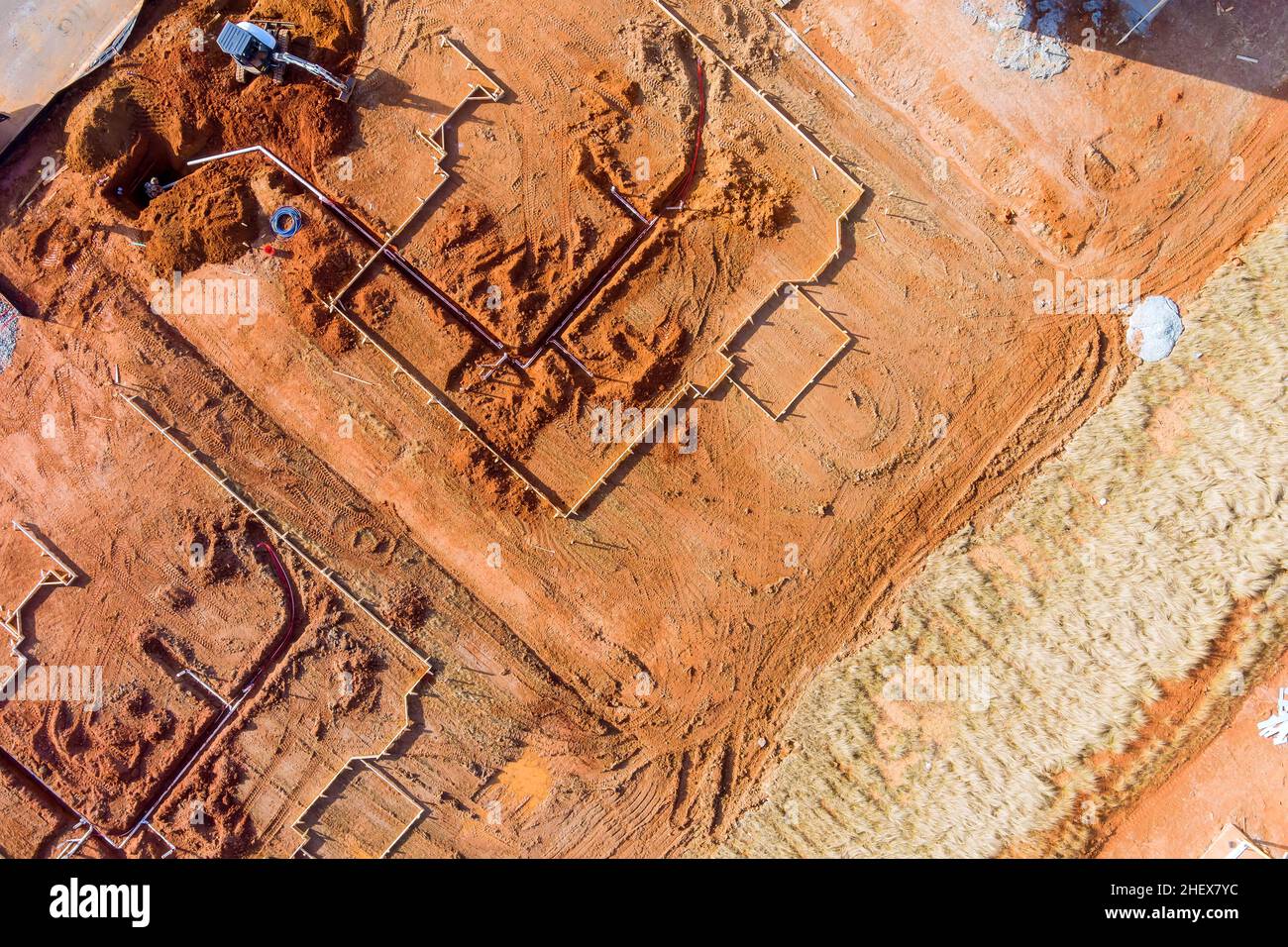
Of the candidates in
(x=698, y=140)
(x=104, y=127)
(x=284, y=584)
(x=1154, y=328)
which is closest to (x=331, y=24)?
(x=104, y=127)

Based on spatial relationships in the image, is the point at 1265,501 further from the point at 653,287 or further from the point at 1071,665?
the point at 653,287

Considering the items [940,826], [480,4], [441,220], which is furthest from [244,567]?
[940,826]

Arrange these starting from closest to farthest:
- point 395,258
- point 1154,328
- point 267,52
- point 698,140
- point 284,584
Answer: point 1154,328
point 267,52
point 698,140
point 395,258
point 284,584

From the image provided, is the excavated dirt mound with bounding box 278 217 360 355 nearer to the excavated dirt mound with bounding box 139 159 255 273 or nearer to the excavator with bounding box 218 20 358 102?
the excavated dirt mound with bounding box 139 159 255 273

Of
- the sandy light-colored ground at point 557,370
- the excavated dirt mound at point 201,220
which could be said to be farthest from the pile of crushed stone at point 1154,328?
the excavated dirt mound at point 201,220

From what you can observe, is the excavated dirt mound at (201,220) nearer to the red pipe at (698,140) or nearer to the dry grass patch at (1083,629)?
the red pipe at (698,140)

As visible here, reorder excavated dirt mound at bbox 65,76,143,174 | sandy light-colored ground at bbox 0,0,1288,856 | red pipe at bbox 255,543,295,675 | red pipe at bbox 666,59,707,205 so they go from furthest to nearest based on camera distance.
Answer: red pipe at bbox 255,543,295,675, excavated dirt mound at bbox 65,76,143,174, red pipe at bbox 666,59,707,205, sandy light-colored ground at bbox 0,0,1288,856

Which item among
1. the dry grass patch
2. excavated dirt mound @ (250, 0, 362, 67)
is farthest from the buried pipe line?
the dry grass patch

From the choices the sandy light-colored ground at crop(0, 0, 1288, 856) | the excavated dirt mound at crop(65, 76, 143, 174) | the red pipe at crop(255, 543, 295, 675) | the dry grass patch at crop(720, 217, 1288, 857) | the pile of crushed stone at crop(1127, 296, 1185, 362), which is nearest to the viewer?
the dry grass patch at crop(720, 217, 1288, 857)

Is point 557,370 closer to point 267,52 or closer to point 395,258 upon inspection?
point 395,258

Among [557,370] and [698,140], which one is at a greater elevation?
[698,140]
